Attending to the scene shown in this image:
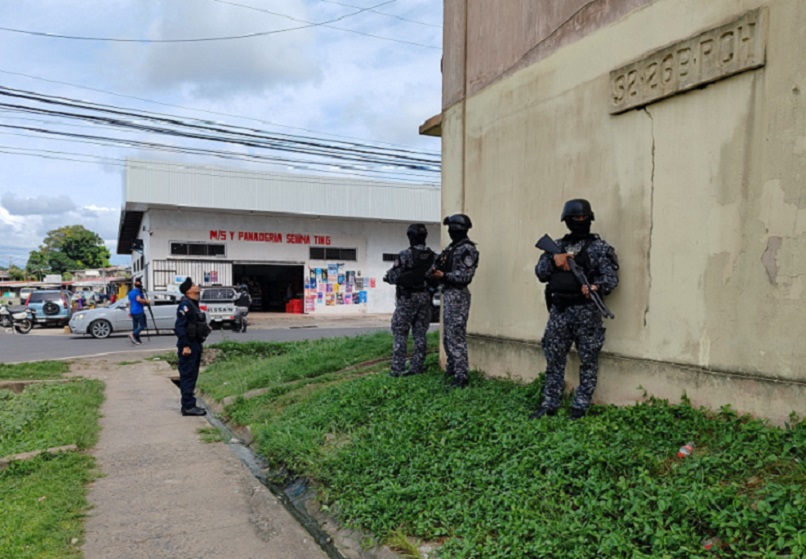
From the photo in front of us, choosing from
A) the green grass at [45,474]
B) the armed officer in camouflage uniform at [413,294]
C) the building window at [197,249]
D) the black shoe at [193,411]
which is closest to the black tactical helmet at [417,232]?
the armed officer in camouflage uniform at [413,294]

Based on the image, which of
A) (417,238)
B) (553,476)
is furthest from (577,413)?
(417,238)

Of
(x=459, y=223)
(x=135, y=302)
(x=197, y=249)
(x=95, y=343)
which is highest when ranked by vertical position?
(x=197, y=249)

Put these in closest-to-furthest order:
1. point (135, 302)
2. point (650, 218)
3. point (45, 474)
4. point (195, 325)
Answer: point (650, 218) → point (45, 474) → point (195, 325) → point (135, 302)

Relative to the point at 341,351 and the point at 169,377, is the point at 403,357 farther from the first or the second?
the point at 169,377

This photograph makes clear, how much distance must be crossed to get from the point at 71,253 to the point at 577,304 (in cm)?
8275

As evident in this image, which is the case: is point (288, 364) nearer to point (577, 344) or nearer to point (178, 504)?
point (178, 504)

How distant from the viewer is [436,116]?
7.61 m

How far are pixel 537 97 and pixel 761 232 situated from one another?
263cm

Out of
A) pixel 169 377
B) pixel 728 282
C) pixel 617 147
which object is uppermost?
pixel 617 147

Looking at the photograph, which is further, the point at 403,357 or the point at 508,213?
the point at 403,357

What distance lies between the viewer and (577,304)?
437 centimetres

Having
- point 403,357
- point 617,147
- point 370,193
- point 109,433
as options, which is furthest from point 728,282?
point 370,193

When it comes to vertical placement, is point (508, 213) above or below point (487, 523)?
above

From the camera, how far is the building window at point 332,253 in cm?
2720
